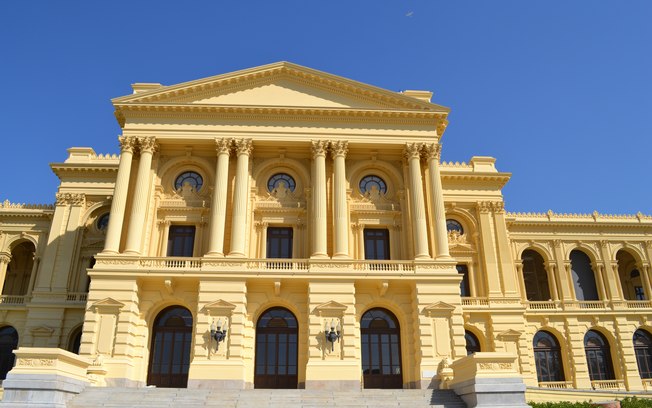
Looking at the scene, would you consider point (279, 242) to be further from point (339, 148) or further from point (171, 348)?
point (171, 348)

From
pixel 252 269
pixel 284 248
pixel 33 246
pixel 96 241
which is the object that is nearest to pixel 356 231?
pixel 284 248

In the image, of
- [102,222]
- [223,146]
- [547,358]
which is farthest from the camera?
[547,358]

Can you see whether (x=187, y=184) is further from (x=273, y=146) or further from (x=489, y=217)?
(x=489, y=217)

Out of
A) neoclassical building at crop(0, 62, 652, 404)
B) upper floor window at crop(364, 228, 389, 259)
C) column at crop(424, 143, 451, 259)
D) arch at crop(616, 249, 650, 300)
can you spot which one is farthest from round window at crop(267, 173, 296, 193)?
arch at crop(616, 249, 650, 300)

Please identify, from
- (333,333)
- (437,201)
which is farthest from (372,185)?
(333,333)

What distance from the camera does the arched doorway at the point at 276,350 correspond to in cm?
2956

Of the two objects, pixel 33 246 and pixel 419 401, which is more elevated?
pixel 33 246

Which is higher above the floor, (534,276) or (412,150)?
(412,150)

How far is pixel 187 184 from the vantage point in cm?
3472

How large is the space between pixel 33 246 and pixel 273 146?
24.3m

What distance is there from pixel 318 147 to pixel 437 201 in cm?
808

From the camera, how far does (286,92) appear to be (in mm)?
34938

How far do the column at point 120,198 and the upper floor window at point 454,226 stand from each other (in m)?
23.4

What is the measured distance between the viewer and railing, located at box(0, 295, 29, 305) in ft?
131
